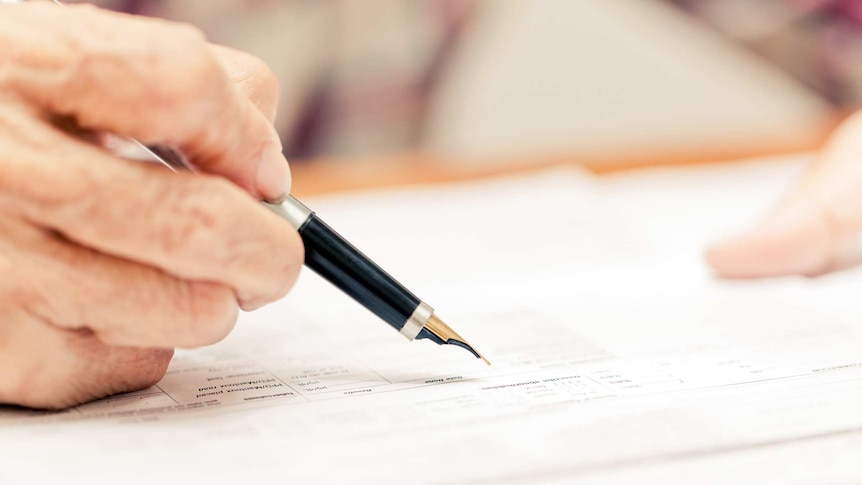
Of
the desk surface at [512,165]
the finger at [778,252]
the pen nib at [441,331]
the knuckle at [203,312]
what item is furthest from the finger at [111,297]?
the desk surface at [512,165]

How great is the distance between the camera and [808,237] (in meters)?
0.68

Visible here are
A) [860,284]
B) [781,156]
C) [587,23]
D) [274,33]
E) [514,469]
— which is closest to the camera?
[514,469]

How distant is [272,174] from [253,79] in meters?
0.08

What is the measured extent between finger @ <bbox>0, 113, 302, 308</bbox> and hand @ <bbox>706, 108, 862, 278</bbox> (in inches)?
16.2

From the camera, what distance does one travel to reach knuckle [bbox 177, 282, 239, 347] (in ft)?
1.25

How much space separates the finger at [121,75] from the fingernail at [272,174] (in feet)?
0.08

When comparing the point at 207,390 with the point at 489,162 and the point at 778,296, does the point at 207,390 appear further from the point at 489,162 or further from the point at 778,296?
the point at 489,162

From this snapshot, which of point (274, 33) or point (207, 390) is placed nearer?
point (207, 390)

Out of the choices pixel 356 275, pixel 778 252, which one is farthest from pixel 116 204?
pixel 778 252

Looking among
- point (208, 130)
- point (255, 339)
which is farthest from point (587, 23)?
point (208, 130)

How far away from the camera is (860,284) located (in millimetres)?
644

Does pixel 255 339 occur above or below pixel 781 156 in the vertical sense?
below

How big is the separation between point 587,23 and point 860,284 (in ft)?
2.47

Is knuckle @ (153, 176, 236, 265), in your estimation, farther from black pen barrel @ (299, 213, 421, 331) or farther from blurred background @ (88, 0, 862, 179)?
blurred background @ (88, 0, 862, 179)
